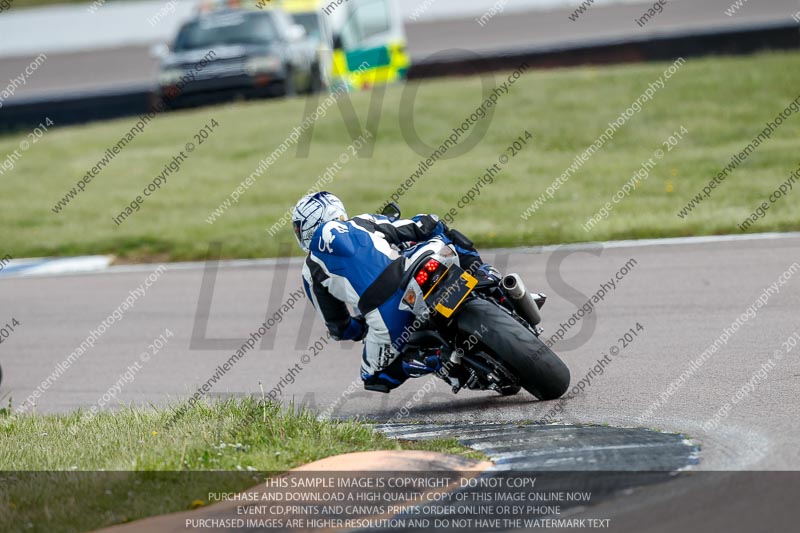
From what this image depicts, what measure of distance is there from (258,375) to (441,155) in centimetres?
1033

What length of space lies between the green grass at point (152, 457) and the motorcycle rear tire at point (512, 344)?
0.90 meters

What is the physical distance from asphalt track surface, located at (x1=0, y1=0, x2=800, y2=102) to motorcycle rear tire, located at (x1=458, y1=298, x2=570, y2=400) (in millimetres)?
22041

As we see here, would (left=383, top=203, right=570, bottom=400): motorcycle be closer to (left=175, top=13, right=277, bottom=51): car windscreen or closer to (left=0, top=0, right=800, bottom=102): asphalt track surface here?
(left=175, top=13, right=277, bottom=51): car windscreen

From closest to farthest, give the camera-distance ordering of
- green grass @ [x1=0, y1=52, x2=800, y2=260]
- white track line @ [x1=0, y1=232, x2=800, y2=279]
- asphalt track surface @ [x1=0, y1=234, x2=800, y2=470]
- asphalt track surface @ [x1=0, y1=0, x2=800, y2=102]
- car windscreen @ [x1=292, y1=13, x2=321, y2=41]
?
asphalt track surface @ [x1=0, y1=234, x2=800, y2=470] < white track line @ [x1=0, y1=232, x2=800, y2=279] < green grass @ [x1=0, y1=52, x2=800, y2=260] < car windscreen @ [x1=292, y1=13, x2=321, y2=41] < asphalt track surface @ [x1=0, y1=0, x2=800, y2=102]

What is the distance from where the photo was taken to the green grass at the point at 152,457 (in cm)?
558

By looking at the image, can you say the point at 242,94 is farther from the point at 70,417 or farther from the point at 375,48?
the point at 70,417

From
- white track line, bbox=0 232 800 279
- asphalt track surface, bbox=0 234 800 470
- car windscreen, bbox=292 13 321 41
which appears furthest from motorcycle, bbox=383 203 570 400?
car windscreen, bbox=292 13 321 41

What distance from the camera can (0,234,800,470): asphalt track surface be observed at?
700cm

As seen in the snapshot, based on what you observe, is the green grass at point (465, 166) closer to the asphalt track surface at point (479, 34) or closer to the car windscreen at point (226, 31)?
the car windscreen at point (226, 31)

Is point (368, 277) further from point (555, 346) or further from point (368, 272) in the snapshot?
point (555, 346)

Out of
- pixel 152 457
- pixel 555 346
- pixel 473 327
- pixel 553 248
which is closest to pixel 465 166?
pixel 553 248

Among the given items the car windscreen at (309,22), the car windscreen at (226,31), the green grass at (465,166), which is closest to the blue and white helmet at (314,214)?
the green grass at (465,166)

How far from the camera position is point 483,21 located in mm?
31891

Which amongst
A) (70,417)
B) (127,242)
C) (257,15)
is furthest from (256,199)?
(70,417)
